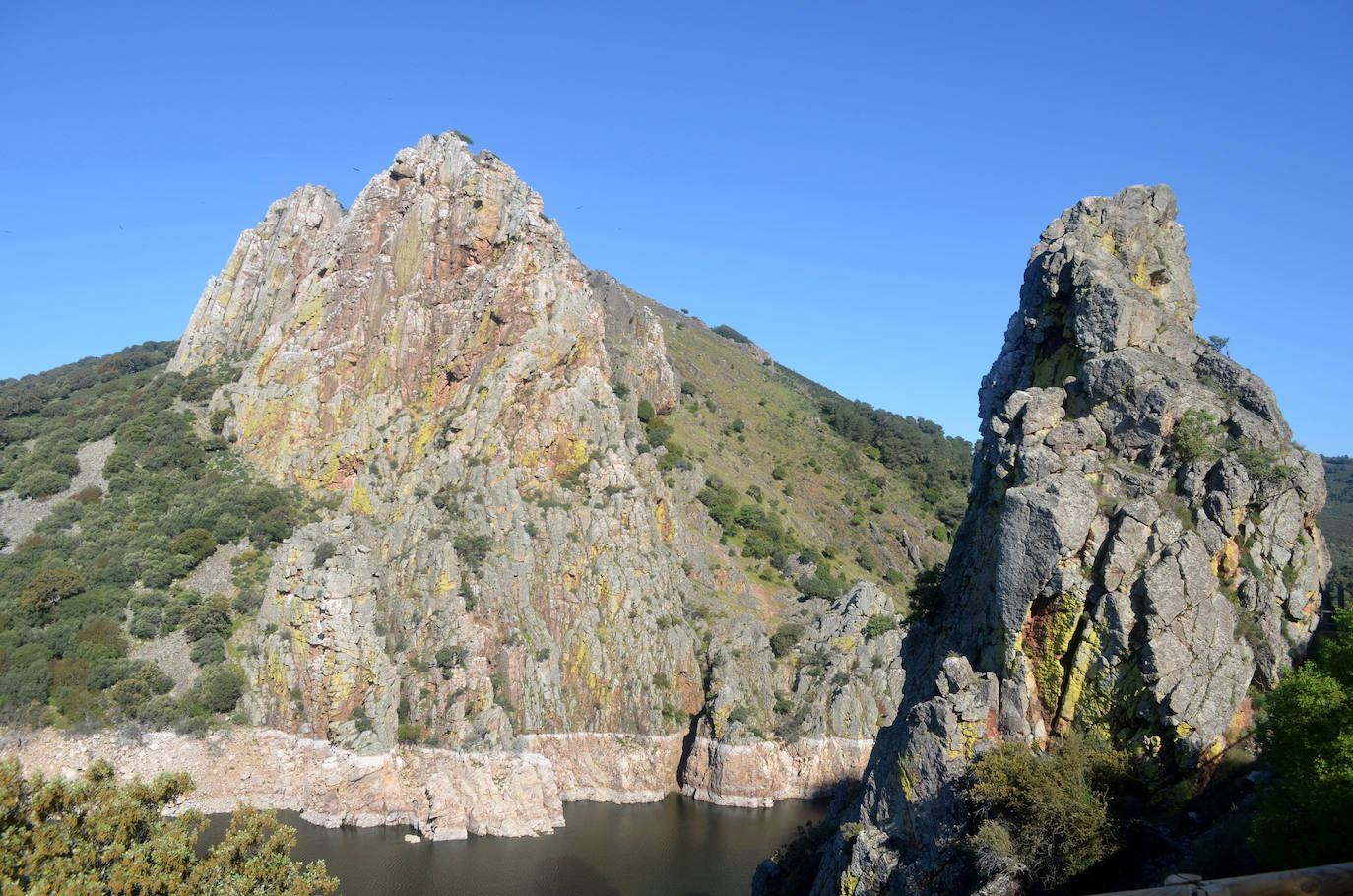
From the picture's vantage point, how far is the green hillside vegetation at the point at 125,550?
171 ft

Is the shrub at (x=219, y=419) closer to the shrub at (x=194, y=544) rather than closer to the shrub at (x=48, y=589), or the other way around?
the shrub at (x=194, y=544)

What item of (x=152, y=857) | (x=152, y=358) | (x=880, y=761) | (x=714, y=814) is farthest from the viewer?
(x=152, y=358)

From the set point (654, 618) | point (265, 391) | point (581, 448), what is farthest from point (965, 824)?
point (265, 391)

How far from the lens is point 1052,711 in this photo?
21234 millimetres

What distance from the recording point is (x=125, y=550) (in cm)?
6222

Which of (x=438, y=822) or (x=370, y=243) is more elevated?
(x=370, y=243)

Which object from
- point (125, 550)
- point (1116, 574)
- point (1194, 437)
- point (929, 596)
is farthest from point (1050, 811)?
point (125, 550)

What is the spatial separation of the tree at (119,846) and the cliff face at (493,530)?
29943 millimetres

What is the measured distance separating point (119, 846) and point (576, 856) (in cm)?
2936

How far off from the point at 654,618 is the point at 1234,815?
1852 inches

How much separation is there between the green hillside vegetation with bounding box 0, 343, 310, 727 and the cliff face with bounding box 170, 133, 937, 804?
124 inches

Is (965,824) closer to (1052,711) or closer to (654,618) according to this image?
(1052,711)

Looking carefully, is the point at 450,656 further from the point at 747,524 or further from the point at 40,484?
the point at 40,484

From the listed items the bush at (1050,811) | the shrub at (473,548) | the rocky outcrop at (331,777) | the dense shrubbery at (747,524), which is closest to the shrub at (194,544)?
the rocky outcrop at (331,777)
